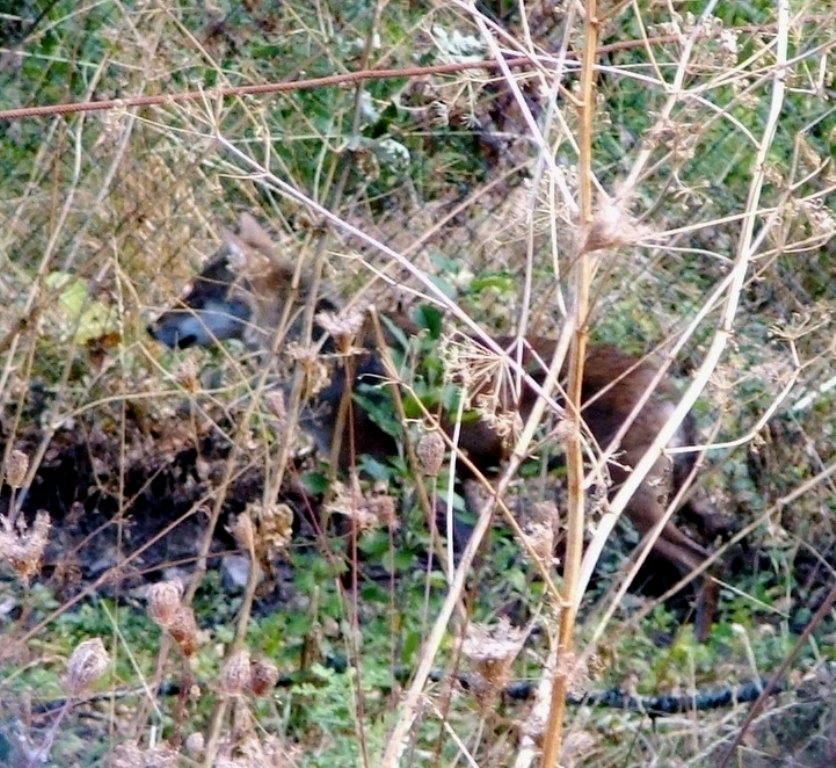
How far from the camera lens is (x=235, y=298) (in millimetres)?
7082

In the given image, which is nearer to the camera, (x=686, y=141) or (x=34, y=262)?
(x=686, y=141)

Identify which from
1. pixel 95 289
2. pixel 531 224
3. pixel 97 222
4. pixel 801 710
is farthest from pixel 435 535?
pixel 97 222

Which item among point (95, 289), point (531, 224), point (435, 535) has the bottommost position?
point (95, 289)

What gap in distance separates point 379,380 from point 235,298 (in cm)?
118

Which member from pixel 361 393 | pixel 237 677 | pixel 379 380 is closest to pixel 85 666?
pixel 237 677

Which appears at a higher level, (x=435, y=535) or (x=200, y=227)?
(x=435, y=535)

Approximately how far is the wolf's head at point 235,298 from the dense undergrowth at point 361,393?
0.11 meters

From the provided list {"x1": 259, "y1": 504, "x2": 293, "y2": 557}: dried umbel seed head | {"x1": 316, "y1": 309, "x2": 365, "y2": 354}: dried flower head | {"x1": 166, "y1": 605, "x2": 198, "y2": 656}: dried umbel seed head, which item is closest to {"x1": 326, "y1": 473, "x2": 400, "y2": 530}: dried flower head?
{"x1": 259, "y1": 504, "x2": 293, "y2": 557}: dried umbel seed head

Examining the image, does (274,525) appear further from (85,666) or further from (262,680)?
(85,666)

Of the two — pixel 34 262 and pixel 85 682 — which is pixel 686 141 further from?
pixel 34 262

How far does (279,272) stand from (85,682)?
4644 millimetres

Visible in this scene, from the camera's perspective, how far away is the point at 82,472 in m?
6.52

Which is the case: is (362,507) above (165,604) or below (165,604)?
below

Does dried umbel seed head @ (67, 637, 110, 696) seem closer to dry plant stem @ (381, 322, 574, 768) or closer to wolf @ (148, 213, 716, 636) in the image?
dry plant stem @ (381, 322, 574, 768)
